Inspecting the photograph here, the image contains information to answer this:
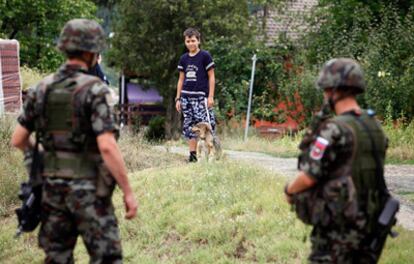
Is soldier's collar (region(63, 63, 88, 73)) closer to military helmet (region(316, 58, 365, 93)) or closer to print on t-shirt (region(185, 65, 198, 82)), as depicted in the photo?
military helmet (region(316, 58, 365, 93))

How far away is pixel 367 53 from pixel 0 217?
1334 centimetres

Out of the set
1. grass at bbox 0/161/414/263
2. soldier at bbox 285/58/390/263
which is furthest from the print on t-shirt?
soldier at bbox 285/58/390/263

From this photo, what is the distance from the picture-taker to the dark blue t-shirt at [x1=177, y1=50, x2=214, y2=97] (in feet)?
36.0

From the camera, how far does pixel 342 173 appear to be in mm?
4914

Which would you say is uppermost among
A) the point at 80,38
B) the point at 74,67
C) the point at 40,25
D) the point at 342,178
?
the point at 80,38

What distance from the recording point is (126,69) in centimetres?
3459

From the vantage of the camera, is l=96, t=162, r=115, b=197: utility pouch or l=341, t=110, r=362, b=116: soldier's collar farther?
l=96, t=162, r=115, b=197: utility pouch

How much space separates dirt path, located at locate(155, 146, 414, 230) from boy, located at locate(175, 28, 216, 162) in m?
1.08

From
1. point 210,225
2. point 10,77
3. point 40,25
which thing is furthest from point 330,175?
point 40,25

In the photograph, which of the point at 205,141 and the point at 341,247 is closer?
the point at 341,247

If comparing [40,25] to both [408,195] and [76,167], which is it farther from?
[76,167]

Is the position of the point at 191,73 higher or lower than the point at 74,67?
lower

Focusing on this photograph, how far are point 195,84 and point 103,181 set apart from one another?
5.96m

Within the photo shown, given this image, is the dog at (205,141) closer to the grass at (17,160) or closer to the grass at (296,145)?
the grass at (17,160)
